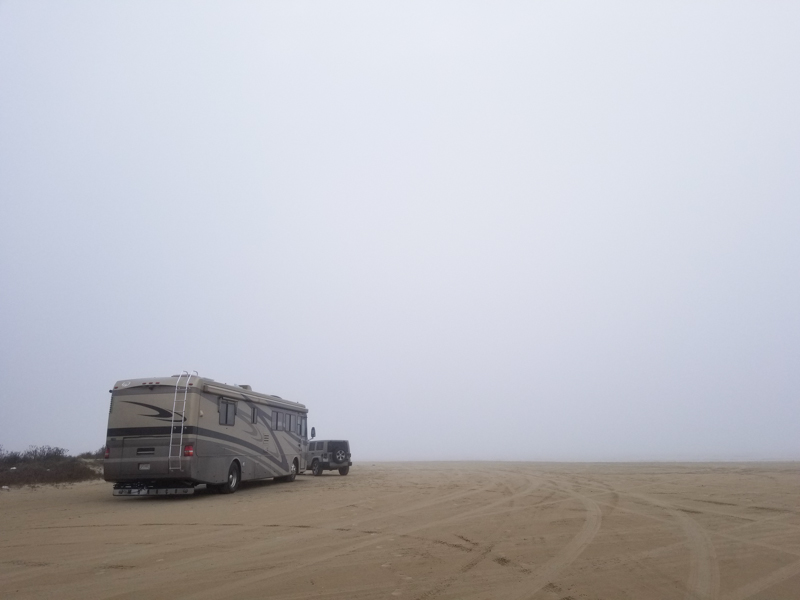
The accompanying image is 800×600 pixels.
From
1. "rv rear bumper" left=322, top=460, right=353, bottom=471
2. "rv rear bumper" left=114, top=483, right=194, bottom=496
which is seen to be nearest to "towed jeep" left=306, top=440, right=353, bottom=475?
"rv rear bumper" left=322, top=460, right=353, bottom=471

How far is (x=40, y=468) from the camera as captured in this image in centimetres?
2414

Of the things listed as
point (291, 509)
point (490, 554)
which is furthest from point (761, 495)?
point (291, 509)

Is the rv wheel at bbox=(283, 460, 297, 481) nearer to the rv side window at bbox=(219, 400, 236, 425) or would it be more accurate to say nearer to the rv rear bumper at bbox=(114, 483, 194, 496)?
the rv side window at bbox=(219, 400, 236, 425)

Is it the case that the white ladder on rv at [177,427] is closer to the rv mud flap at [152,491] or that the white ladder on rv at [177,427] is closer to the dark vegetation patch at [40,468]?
the rv mud flap at [152,491]

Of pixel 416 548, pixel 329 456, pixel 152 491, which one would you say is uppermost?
pixel 329 456

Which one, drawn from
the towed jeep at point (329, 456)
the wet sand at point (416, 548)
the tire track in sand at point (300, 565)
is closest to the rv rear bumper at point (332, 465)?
the towed jeep at point (329, 456)

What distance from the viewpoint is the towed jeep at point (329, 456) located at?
2997 centimetres

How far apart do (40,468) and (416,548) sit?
Answer: 70.2 ft

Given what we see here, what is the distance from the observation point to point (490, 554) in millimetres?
8211

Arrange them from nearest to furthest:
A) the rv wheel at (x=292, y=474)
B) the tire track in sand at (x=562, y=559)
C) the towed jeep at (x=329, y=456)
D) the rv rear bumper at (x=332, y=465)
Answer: the tire track in sand at (x=562, y=559) < the rv wheel at (x=292, y=474) < the rv rear bumper at (x=332, y=465) < the towed jeep at (x=329, y=456)

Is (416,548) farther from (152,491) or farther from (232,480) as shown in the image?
(232,480)

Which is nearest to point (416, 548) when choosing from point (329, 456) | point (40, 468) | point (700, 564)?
point (700, 564)

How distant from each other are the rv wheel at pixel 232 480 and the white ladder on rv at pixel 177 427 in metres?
2.79

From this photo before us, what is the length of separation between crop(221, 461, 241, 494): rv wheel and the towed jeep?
10.6 metres
